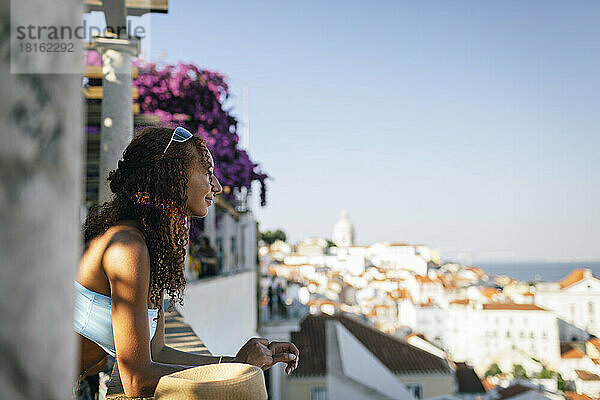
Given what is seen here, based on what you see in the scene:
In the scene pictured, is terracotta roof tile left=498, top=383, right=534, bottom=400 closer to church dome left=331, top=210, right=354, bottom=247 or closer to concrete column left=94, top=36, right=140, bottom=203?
concrete column left=94, top=36, right=140, bottom=203

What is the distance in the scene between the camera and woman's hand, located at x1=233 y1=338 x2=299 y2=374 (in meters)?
1.55

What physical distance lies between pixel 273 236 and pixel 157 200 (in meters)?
54.9

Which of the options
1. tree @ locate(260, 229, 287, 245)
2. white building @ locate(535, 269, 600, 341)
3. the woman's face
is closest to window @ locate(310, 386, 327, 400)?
the woman's face

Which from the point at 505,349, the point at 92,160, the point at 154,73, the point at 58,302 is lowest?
the point at 505,349

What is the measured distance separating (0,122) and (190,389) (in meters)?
0.77

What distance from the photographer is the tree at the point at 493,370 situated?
71.1m

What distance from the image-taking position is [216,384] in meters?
1.04

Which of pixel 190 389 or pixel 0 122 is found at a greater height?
pixel 0 122

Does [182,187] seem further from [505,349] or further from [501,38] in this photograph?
[505,349]

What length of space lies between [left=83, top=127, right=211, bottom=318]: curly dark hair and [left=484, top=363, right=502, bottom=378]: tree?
7532 cm

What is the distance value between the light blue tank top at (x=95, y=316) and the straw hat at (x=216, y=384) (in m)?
0.49

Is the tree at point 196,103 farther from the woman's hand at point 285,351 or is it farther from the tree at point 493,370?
the tree at point 493,370

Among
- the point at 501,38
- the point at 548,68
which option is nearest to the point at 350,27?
the point at 501,38

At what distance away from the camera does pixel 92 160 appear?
25.3ft
